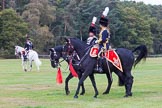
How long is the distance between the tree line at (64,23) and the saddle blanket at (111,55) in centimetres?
5662

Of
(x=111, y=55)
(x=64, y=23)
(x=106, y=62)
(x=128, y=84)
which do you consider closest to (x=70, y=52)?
(x=106, y=62)

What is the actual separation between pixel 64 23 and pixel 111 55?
244ft

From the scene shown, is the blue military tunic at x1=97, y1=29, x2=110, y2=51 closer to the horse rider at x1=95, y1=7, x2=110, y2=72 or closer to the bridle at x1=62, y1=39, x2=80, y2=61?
the horse rider at x1=95, y1=7, x2=110, y2=72

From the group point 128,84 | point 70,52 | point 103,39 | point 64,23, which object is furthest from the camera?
point 64,23

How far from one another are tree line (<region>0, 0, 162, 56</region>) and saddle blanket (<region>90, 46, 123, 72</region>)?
186 ft

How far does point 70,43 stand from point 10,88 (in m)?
4.35

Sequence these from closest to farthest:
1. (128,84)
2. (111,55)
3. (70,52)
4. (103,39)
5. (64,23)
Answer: (103,39), (111,55), (128,84), (70,52), (64,23)

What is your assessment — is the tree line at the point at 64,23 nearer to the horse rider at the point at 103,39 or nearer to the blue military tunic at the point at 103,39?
the horse rider at the point at 103,39

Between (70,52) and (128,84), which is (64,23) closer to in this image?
(70,52)

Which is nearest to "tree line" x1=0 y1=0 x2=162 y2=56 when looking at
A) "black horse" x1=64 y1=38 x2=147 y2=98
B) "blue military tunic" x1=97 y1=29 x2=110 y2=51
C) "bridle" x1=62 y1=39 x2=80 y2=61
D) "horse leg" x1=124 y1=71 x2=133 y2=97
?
"bridle" x1=62 y1=39 x2=80 y2=61

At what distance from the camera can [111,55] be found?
15656mm

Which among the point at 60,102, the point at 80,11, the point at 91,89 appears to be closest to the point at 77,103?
the point at 60,102

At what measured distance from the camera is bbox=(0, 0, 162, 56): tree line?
245ft

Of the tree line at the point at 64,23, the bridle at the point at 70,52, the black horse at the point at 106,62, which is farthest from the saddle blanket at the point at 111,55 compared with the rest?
the tree line at the point at 64,23
